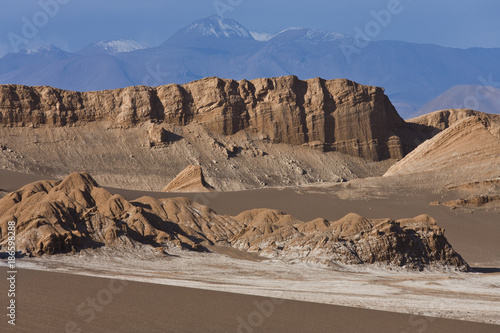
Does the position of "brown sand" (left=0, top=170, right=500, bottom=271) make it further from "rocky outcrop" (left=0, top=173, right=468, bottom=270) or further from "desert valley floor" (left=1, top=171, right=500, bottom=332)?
"rocky outcrop" (left=0, top=173, right=468, bottom=270)

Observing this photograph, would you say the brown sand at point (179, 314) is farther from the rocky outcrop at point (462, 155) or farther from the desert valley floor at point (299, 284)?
the rocky outcrop at point (462, 155)

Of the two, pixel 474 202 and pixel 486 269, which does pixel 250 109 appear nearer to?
pixel 474 202

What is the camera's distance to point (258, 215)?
32.3 m

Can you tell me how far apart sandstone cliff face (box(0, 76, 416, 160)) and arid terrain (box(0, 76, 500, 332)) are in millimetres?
159

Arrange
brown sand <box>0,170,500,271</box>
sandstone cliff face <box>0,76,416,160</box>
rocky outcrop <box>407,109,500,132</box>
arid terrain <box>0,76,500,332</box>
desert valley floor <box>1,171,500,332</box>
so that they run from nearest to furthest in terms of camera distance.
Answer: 1. desert valley floor <box>1,171,500,332</box>
2. arid terrain <box>0,76,500,332</box>
3. brown sand <box>0,170,500,271</box>
4. sandstone cliff face <box>0,76,416,160</box>
5. rocky outcrop <box>407,109,500,132</box>

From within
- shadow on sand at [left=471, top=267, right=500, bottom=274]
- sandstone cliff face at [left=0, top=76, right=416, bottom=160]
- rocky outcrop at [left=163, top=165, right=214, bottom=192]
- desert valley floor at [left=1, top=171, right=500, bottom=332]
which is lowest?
shadow on sand at [left=471, top=267, right=500, bottom=274]

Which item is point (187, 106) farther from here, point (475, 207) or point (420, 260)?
point (420, 260)

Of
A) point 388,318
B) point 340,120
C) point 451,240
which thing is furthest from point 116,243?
point 340,120

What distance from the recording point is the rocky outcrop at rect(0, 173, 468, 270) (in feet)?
81.5

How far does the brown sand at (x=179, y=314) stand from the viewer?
11961 millimetres

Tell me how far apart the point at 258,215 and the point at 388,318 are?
18.6 m

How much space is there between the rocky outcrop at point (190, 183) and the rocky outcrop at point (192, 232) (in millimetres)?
16614

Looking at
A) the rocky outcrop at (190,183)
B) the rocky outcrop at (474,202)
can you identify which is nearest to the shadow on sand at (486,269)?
the rocky outcrop at (474,202)

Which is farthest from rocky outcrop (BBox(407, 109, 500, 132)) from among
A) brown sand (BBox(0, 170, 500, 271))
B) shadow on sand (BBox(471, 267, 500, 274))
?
shadow on sand (BBox(471, 267, 500, 274))
